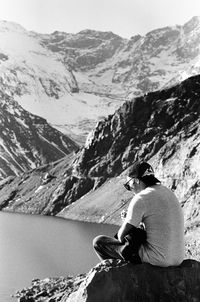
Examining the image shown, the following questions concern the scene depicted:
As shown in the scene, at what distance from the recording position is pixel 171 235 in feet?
49.1

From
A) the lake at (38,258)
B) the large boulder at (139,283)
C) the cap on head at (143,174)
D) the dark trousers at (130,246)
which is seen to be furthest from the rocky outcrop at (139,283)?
the lake at (38,258)

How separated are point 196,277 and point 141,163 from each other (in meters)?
3.30

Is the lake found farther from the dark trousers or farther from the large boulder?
the large boulder

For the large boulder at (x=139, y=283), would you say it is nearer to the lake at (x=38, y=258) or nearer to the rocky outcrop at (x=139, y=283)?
the rocky outcrop at (x=139, y=283)

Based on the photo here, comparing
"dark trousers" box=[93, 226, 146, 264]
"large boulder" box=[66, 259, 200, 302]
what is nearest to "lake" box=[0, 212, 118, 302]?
"dark trousers" box=[93, 226, 146, 264]

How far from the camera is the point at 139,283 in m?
14.9

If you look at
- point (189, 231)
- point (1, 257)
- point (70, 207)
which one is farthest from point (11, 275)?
point (70, 207)

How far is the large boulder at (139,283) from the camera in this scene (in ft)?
47.8

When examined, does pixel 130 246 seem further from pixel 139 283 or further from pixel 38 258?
pixel 38 258

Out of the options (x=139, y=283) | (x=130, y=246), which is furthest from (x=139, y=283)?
(x=130, y=246)

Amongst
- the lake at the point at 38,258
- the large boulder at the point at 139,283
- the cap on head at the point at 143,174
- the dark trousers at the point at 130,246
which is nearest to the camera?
the large boulder at the point at 139,283

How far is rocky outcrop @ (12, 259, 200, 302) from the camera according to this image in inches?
574

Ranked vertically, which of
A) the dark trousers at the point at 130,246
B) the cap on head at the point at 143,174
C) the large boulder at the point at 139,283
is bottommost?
the large boulder at the point at 139,283

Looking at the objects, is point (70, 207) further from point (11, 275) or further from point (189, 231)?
point (11, 275)
